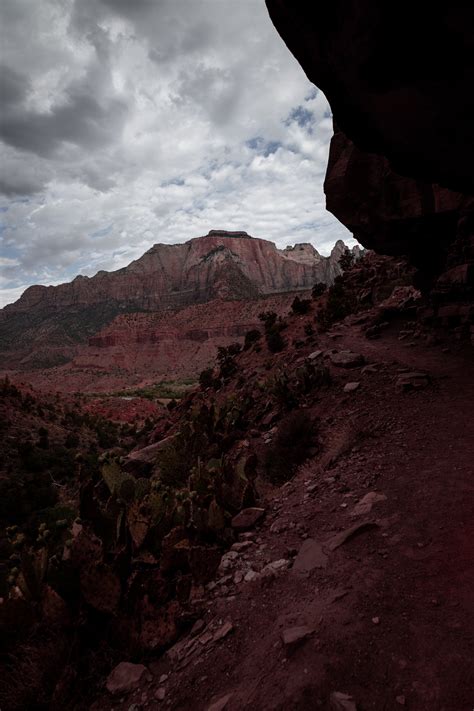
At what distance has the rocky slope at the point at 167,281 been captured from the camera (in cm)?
15325

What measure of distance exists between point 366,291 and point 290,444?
17.1 metres

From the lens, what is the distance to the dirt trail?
7.98ft

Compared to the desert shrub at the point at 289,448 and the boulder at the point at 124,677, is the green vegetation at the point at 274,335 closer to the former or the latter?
the desert shrub at the point at 289,448

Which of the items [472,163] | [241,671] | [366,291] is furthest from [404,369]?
[366,291]

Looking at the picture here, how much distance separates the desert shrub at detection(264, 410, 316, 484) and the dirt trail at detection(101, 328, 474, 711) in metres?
1.01

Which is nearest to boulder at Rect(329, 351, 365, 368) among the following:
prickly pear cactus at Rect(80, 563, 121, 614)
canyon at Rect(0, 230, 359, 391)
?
prickly pear cactus at Rect(80, 563, 121, 614)

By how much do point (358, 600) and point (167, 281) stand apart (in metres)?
177

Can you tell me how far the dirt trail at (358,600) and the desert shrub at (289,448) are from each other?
3.32 feet

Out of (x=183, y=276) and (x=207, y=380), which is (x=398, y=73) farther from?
(x=183, y=276)

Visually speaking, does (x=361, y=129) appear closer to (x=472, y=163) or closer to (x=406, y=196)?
(x=472, y=163)

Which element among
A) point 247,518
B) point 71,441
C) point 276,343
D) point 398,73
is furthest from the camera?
point 71,441

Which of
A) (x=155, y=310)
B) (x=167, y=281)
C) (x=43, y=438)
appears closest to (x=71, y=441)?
(x=43, y=438)

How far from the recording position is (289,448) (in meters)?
7.88

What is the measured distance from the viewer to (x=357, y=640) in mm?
2742
